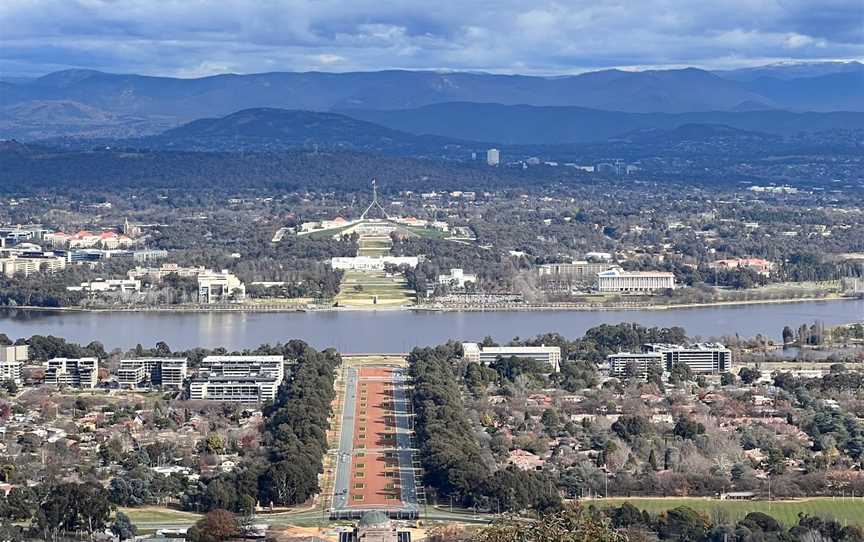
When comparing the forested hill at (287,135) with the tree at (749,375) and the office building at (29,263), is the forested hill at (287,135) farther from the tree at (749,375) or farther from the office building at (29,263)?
the tree at (749,375)

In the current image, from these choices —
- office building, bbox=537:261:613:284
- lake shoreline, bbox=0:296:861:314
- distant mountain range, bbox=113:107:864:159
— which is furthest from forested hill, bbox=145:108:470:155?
lake shoreline, bbox=0:296:861:314

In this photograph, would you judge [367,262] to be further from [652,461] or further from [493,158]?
[493,158]

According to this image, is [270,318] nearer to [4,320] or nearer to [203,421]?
[4,320]

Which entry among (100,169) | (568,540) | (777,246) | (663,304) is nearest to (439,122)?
(100,169)

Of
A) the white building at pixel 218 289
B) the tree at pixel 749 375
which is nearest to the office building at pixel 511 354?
the tree at pixel 749 375

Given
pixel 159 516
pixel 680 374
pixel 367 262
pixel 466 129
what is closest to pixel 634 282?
pixel 367 262

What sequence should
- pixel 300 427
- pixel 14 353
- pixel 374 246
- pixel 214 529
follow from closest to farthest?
pixel 214 529, pixel 300 427, pixel 14 353, pixel 374 246

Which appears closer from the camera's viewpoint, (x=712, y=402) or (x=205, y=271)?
(x=712, y=402)
